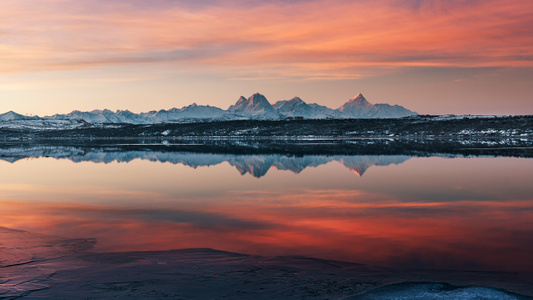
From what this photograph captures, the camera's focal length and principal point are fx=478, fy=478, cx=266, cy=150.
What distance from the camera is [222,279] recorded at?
14.1 metres

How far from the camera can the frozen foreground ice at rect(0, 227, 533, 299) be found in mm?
12828

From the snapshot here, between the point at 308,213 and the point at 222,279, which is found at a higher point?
the point at 308,213

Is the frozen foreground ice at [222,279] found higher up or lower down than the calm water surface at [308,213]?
lower down

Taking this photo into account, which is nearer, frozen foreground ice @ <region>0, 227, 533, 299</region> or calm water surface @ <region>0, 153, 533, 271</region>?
frozen foreground ice @ <region>0, 227, 533, 299</region>

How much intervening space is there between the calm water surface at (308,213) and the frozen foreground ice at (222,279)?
3.24 feet

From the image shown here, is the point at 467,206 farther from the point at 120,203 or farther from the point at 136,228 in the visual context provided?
the point at 120,203

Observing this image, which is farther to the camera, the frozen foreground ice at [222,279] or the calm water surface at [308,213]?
the calm water surface at [308,213]

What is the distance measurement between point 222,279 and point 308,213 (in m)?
11.0

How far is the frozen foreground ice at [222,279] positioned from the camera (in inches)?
505


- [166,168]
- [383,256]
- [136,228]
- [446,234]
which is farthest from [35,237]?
[166,168]

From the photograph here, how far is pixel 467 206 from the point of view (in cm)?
2586

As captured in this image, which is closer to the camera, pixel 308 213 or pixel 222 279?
pixel 222 279

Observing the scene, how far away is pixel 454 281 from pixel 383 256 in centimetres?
288

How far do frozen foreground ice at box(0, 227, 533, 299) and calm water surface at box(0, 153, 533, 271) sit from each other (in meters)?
0.99
